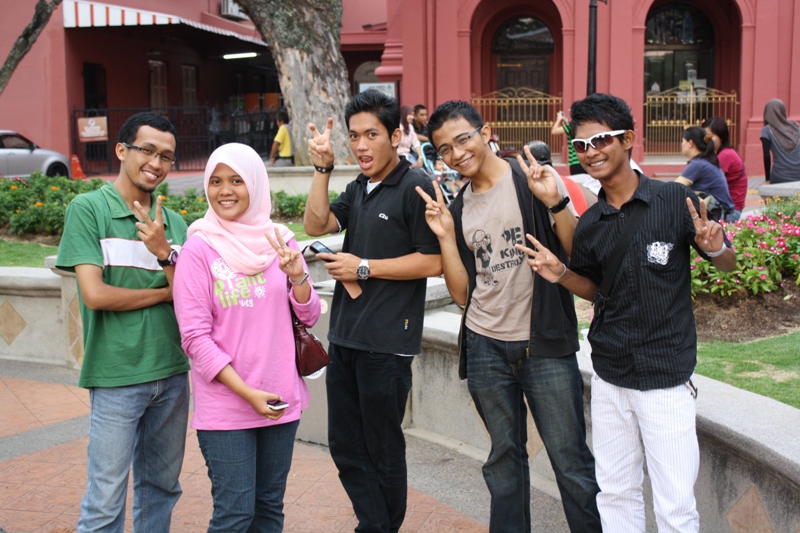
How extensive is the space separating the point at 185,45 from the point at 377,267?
91.6 ft

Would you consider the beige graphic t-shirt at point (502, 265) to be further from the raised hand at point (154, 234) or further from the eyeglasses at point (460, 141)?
the raised hand at point (154, 234)

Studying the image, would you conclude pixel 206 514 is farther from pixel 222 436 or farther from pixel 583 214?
pixel 583 214

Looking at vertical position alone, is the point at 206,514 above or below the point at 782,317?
below

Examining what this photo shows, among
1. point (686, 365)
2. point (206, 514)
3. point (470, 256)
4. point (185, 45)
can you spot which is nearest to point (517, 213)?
point (470, 256)

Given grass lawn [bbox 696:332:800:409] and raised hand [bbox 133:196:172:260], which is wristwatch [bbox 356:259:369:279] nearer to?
Result: raised hand [bbox 133:196:172:260]

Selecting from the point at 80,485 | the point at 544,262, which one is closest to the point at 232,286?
the point at 544,262

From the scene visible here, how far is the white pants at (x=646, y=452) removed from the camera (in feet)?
9.97

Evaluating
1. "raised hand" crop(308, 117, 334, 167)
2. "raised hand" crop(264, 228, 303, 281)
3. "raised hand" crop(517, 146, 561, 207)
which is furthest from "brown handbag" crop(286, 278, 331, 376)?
"raised hand" crop(517, 146, 561, 207)

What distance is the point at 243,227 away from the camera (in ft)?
10.8

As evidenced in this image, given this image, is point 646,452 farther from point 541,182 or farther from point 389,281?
point 389,281

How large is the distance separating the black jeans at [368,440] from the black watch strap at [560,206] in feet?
2.99

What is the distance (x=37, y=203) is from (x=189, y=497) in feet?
22.3

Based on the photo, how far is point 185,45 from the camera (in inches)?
1163

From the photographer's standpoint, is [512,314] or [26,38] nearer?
[512,314]
